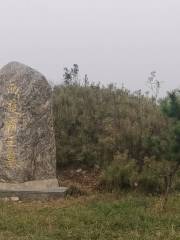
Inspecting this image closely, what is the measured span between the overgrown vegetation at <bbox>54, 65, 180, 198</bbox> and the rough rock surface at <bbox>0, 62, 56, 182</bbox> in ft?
3.42

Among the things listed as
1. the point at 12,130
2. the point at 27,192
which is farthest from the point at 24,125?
the point at 27,192

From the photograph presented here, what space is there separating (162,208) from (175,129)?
39.0 inches

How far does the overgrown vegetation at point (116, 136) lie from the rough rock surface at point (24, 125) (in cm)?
104

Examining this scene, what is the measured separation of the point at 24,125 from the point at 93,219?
7.49 ft

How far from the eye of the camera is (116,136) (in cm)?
956

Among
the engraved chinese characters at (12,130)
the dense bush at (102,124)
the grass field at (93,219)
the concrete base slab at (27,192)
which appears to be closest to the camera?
the grass field at (93,219)

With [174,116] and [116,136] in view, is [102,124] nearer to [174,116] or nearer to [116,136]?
[116,136]

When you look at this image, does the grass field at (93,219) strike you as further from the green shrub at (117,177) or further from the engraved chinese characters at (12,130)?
the engraved chinese characters at (12,130)

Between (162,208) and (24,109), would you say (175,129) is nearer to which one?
(162,208)

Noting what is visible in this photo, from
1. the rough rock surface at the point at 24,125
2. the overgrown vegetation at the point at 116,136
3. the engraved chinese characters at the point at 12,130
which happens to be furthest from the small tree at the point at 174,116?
the engraved chinese characters at the point at 12,130

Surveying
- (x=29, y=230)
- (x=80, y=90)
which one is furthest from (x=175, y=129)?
(x=80, y=90)

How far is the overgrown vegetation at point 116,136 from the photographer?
8.11 m

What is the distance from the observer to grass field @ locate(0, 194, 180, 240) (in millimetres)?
5770

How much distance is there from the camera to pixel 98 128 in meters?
10.1
